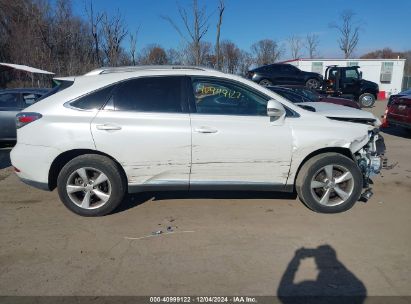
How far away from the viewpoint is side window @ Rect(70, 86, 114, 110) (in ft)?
13.0

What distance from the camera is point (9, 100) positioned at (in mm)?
8070

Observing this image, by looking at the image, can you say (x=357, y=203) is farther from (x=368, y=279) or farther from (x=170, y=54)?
(x=170, y=54)

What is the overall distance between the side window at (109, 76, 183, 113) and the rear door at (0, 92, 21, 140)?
200 inches

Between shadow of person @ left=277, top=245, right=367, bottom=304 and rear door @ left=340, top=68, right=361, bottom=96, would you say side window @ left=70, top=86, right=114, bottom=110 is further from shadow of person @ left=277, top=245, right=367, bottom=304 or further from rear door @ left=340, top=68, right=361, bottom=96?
rear door @ left=340, top=68, right=361, bottom=96

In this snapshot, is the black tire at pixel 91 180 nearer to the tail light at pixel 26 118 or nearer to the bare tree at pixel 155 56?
the tail light at pixel 26 118

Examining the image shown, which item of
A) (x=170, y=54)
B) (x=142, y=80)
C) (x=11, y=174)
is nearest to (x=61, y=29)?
(x=170, y=54)

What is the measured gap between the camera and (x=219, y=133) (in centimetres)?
393

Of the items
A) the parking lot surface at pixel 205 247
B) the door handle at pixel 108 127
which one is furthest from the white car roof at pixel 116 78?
the parking lot surface at pixel 205 247

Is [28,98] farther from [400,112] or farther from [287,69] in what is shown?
[287,69]

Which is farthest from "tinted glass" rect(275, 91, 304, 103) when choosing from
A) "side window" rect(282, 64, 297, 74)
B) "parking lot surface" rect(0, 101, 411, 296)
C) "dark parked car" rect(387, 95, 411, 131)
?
"side window" rect(282, 64, 297, 74)

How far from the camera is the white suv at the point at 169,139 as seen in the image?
154 inches

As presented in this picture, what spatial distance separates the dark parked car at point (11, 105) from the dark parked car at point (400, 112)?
9.56 m

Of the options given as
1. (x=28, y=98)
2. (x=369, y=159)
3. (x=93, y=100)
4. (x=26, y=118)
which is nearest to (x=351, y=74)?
(x=369, y=159)

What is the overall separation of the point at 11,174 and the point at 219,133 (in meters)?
4.20
